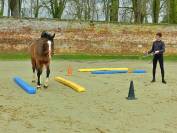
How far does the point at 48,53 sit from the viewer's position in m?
14.4

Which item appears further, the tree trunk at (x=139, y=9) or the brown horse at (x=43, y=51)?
the tree trunk at (x=139, y=9)

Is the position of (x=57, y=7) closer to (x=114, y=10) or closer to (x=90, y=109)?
(x=114, y=10)

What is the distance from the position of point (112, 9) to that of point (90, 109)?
119 feet

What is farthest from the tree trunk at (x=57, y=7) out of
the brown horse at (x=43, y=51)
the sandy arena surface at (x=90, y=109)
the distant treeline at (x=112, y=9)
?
the brown horse at (x=43, y=51)

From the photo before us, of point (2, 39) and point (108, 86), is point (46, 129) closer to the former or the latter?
point (108, 86)

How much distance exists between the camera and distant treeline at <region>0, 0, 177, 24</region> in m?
46.4

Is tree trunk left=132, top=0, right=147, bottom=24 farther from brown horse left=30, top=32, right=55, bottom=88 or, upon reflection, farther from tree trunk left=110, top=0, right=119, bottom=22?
brown horse left=30, top=32, right=55, bottom=88

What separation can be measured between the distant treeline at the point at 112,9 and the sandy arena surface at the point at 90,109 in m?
30.1

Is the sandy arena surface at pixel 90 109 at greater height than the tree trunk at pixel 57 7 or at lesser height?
lesser

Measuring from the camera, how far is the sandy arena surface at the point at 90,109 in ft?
28.8

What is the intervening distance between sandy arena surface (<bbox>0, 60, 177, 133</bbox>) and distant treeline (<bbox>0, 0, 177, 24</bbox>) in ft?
98.9

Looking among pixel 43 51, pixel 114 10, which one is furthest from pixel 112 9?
pixel 43 51

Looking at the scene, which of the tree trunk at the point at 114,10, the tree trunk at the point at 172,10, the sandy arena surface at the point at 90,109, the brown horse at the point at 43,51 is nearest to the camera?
the sandy arena surface at the point at 90,109

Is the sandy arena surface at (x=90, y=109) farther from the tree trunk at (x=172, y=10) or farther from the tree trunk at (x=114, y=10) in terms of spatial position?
the tree trunk at (x=172, y=10)
